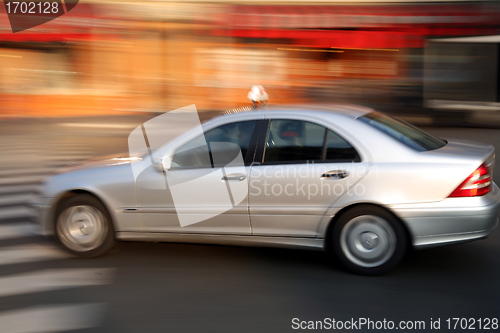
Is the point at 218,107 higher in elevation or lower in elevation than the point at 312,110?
lower

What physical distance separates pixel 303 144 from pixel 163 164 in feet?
4.10

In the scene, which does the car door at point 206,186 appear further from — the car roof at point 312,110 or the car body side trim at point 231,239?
the car roof at point 312,110

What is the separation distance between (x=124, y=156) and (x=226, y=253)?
4.73 feet

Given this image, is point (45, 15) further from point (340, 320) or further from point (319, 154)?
point (340, 320)

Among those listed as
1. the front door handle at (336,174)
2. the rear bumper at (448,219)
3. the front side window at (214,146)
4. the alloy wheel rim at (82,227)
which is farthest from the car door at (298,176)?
the alloy wheel rim at (82,227)

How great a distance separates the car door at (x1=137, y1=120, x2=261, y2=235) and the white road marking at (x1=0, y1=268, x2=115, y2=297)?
590 mm

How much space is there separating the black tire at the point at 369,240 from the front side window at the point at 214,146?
111 centimetres

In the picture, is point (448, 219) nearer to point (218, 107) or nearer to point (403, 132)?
point (403, 132)

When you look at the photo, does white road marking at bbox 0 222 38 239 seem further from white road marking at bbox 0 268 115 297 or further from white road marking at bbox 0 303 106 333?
white road marking at bbox 0 303 106 333

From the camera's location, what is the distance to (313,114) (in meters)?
4.88

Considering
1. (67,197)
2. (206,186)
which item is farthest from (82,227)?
(206,186)

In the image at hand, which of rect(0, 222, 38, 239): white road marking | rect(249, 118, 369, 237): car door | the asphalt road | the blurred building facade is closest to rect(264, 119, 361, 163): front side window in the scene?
rect(249, 118, 369, 237): car door

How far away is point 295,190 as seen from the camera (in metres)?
4.70

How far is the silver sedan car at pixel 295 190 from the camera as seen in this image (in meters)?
4.50
